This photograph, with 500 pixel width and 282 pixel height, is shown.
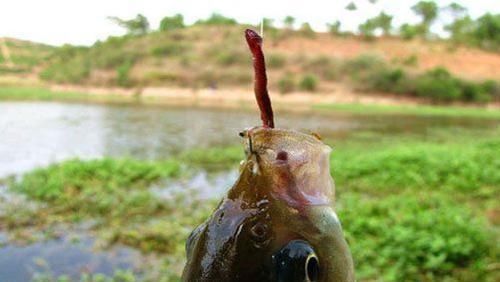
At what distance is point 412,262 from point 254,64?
4430 mm

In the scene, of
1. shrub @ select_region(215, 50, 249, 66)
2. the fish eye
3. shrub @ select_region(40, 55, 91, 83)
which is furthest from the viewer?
shrub @ select_region(40, 55, 91, 83)

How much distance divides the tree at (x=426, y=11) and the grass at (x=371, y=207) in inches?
1623

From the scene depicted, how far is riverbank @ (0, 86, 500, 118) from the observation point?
29453 mm

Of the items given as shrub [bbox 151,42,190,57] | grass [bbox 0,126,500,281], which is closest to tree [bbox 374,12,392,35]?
shrub [bbox 151,42,190,57]

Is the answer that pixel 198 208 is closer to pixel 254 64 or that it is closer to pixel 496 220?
pixel 496 220

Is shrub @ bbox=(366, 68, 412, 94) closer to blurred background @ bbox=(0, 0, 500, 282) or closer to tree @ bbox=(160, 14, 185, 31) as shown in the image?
blurred background @ bbox=(0, 0, 500, 282)

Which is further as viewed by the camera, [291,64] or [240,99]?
[291,64]

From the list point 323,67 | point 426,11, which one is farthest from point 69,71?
point 426,11

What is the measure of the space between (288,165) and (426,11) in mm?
52632

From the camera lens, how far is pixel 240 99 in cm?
3431

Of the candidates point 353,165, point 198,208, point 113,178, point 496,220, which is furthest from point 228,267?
point 353,165

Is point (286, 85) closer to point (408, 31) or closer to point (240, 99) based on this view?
point (240, 99)

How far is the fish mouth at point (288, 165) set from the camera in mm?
907

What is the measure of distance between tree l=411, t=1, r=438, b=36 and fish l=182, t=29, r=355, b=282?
50072 millimetres
